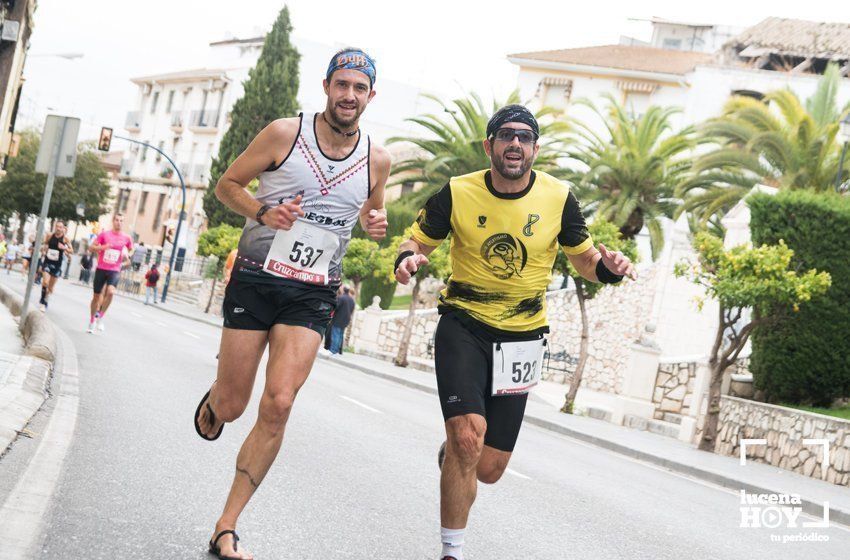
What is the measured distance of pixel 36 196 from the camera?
245ft

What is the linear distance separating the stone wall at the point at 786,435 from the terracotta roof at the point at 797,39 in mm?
38227

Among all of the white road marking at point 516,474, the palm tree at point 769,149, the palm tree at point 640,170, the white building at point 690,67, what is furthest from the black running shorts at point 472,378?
the white building at point 690,67

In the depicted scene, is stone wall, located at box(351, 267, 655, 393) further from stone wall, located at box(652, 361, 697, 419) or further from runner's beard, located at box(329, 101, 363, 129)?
runner's beard, located at box(329, 101, 363, 129)

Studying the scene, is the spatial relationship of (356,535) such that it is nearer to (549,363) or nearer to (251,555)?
(251,555)

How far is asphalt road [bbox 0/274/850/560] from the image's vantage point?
5.82 m

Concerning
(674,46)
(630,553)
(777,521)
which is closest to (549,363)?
(777,521)

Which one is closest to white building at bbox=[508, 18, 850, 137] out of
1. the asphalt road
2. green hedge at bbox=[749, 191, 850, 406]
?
green hedge at bbox=[749, 191, 850, 406]

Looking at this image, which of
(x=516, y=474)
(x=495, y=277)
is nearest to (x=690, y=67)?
(x=516, y=474)

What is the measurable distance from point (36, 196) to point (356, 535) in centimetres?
7266

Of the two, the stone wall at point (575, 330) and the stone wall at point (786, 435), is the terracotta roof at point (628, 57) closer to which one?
the stone wall at point (575, 330)

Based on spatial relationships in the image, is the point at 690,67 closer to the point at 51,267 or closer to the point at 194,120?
the point at 194,120

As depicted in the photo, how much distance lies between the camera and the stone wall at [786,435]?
16.2 metres

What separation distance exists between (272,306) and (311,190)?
0.56 metres

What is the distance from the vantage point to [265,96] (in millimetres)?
66750
